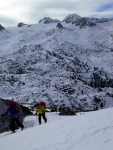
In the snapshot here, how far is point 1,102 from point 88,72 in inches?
7040

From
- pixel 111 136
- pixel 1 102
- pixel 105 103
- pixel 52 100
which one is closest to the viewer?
pixel 111 136

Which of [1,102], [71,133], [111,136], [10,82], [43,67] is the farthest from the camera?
[43,67]

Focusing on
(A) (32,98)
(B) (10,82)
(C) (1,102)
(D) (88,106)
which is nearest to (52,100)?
(A) (32,98)

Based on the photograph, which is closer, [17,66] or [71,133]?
[71,133]

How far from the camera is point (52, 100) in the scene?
4190 inches

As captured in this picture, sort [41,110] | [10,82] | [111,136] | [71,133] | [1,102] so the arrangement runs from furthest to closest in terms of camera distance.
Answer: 1. [10,82]
2. [1,102]
3. [41,110]
4. [71,133]
5. [111,136]

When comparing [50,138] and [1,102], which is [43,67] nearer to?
[1,102]

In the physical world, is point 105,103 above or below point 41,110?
below

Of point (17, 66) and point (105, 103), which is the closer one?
point (105, 103)

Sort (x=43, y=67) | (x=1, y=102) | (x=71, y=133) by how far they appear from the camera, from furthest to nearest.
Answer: (x=43, y=67) → (x=1, y=102) → (x=71, y=133)

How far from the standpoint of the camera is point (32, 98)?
108250 mm

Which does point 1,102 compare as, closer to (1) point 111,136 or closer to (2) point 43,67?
(1) point 111,136

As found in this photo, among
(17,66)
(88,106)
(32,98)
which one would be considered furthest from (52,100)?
(17,66)

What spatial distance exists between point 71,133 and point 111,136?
1792mm
